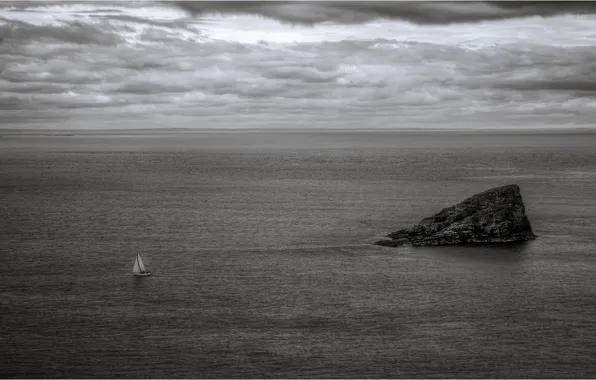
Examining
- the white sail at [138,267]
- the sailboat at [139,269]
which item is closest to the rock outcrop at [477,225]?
the sailboat at [139,269]

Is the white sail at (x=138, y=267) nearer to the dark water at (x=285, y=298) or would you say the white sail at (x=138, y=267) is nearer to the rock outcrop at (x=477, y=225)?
the dark water at (x=285, y=298)

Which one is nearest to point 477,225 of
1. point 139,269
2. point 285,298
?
point 285,298

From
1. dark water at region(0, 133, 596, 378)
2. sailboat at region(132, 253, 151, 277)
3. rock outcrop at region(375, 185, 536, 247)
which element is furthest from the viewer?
rock outcrop at region(375, 185, 536, 247)

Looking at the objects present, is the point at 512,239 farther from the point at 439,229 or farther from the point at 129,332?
the point at 129,332

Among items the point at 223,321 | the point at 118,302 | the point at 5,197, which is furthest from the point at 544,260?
the point at 5,197

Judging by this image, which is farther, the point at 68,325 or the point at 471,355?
the point at 68,325

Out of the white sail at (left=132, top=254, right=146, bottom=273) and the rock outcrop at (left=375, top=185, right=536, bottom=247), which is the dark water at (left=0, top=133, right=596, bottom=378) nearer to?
the white sail at (left=132, top=254, right=146, bottom=273)

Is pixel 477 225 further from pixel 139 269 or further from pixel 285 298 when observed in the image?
pixel 139 269

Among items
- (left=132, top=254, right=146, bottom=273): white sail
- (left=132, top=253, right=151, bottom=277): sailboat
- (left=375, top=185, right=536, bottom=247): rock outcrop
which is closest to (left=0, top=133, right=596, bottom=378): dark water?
(left=132, top=253, right=151, bottom=277): sailboat
